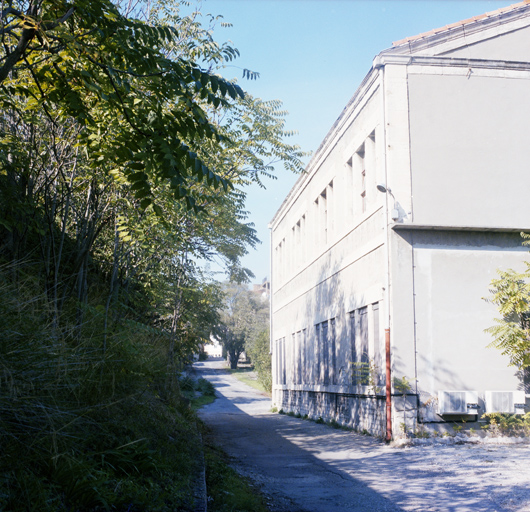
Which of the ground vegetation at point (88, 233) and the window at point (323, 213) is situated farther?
the window at point (323, 213)

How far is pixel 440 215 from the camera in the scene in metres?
13.3

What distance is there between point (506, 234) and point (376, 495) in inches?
320

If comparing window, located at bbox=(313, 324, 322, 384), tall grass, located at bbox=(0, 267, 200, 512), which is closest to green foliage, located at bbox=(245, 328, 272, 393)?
window, located at bbox=(313, 324, 322, 384)

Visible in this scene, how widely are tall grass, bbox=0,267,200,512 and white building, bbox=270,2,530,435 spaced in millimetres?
7586

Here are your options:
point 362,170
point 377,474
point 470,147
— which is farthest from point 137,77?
point 362,170

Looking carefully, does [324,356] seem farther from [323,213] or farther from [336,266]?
[323,213]

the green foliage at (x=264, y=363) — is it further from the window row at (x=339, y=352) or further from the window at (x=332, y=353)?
the window at (x=332, y=353)

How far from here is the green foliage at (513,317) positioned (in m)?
12.5

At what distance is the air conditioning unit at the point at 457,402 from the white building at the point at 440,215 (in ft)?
0.08

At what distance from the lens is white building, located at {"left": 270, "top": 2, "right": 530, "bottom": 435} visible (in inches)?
506

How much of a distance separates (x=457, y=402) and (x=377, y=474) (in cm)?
399

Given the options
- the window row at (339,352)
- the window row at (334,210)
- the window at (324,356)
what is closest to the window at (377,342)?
the window row at (339,352)

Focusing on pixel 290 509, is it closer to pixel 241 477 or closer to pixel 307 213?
pixel 241 477

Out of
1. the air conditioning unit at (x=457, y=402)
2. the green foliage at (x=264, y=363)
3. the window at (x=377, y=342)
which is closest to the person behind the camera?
the air conditioning unit at (x=457, y=402)
